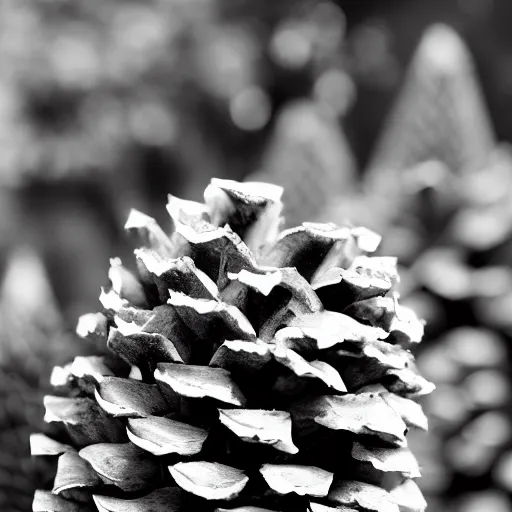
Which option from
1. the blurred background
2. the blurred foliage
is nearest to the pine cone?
the blurred background

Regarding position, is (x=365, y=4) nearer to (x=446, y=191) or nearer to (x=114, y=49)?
(x=114, y=49)

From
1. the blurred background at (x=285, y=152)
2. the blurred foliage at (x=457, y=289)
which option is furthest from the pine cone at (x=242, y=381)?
the blurred foliage at (x=457, y=289)

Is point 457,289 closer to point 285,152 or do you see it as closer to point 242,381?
point 285,152

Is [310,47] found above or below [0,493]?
above

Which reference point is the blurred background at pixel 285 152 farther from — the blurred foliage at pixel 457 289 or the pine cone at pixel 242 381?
the pine cone at pixel 242 381

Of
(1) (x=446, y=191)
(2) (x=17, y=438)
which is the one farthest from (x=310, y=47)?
(2) (x=17, y=438)

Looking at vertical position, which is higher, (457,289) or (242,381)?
(457,289)

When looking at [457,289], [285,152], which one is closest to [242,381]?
[457,289]
